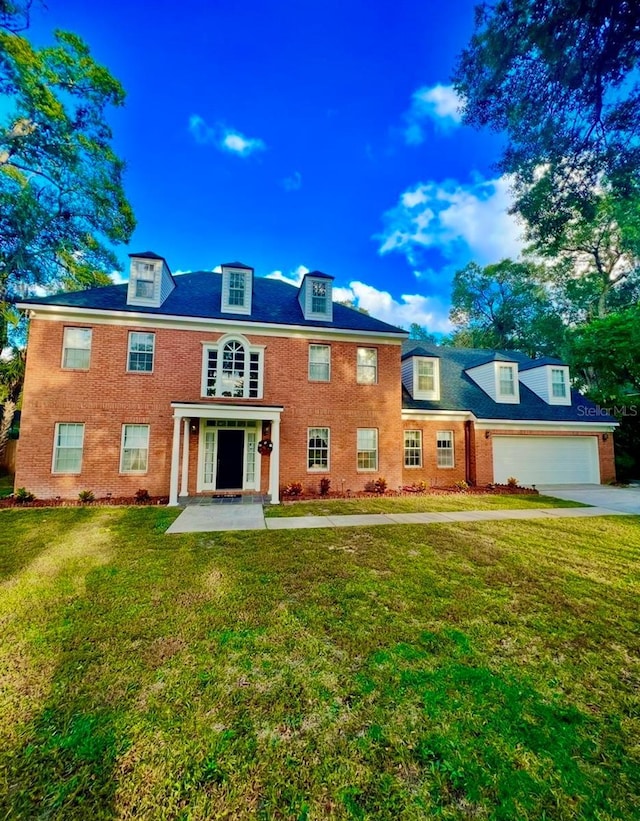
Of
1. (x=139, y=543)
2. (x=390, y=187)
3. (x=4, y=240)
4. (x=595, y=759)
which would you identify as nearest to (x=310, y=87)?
(x=390, y=187)

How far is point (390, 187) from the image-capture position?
695 inches

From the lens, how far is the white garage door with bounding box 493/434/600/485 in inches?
576

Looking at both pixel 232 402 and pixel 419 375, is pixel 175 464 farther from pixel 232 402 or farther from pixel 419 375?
pixel 419 375

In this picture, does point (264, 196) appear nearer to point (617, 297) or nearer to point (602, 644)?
point (602, 644)

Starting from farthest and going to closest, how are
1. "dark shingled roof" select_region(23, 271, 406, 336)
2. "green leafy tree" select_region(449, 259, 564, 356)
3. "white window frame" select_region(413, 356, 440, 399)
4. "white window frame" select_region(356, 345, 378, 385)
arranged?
"green leafy tree" select_region(449, 259, 564, 356), "white window frame" select_region(413, 356, 440, 399), "white window frame" select_region(356, 345, 378, 385), "dark shingled roof" select_region(23, 271, 406, 336)

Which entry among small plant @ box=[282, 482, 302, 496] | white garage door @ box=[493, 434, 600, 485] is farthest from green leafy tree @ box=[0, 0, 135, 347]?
white garage door @ box=[493, 434, 600, 485]

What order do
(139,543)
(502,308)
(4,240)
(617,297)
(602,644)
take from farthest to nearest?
(502,308)
(617,297)
(4,240)
(139,543)
(602,644)

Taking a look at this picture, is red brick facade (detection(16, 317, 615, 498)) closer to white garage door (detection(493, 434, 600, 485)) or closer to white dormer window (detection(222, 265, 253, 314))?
white dormer window (detection(222, 265, 253, 314))

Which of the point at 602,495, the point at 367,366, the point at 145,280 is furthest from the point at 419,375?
the point at 145,280

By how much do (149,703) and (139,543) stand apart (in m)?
4.45

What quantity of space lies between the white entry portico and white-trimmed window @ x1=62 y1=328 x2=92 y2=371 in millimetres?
3505

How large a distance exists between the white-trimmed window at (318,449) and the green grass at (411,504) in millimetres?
1597

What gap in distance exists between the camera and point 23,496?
996 centimetres

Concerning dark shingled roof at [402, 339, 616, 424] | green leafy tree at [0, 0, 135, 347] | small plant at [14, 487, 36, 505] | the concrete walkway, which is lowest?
the concrete walkway
